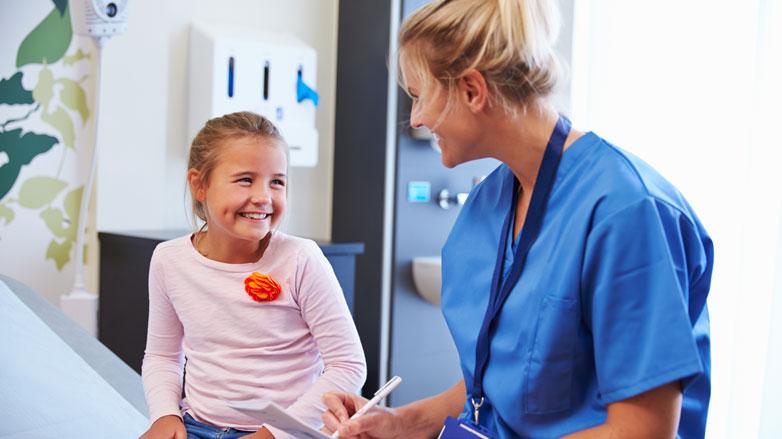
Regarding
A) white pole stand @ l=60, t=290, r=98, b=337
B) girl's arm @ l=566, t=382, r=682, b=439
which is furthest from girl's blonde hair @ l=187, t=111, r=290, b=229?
white pole stand @ l=60, t=290, r=98, b=337

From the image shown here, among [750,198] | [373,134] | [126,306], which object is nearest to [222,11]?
[373,134]

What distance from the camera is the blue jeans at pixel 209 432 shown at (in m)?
1.36

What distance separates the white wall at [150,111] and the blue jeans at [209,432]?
127 cm

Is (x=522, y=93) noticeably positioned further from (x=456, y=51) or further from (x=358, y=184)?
(x=358, y=184)

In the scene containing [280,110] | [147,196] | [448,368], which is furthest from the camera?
[448,368]

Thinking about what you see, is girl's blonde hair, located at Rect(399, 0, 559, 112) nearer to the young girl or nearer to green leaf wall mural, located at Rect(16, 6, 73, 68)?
the young girl

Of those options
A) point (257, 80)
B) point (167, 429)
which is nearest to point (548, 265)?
point (167, 429)

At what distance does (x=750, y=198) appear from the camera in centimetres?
223

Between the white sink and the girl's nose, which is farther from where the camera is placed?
the white sink

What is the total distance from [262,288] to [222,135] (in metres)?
0.28

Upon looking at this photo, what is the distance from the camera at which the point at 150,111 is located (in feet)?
8.93

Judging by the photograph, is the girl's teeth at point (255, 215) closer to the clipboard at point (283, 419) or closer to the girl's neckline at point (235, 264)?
the girl's neckline at point (235, 264)

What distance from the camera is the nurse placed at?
933mm

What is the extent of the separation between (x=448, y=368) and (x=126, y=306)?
56.0 inches
